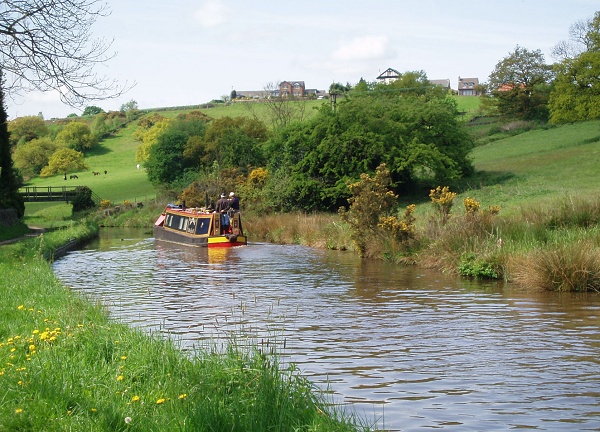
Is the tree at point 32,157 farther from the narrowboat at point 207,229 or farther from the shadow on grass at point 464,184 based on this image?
the narrowboat at point 207,229

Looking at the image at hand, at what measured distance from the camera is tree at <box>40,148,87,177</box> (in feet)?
334

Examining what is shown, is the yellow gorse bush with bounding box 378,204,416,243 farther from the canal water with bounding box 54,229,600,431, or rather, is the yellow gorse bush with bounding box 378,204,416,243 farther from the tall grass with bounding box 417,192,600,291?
the canal water with bounding box 54,229,600,431

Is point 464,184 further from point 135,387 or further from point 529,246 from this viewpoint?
point 135,387

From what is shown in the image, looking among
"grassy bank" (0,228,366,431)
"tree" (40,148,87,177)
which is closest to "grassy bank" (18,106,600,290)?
"grassy bank" (0,228,366,431)

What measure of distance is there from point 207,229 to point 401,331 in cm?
2300

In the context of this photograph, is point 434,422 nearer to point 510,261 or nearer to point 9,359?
point 9,359

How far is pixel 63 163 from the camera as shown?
10188 cm

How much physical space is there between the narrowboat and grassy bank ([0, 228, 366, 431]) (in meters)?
23.6

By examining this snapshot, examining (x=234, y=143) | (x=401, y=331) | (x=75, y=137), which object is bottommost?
(x=401, y=331)

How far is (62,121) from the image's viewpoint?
14025cm

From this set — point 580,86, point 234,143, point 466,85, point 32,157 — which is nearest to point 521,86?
point 580,86

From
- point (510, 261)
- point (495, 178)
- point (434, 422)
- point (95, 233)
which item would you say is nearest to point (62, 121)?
point (95, 233)

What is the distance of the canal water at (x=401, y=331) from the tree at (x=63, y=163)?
265ft

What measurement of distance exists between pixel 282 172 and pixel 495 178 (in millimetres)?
11991
